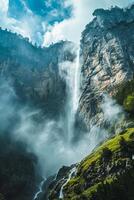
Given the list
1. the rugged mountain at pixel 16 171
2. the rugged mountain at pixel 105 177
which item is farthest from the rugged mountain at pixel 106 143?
the rugged mountain at pixel 16 171

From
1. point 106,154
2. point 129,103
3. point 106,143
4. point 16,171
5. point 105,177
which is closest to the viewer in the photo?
point 105,177

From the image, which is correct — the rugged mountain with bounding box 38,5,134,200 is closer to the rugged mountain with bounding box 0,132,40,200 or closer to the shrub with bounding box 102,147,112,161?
the shrub with bounding box 102,147,112,161

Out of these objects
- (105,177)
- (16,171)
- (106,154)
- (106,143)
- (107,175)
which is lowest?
(105,177)

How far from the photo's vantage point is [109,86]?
601 ft

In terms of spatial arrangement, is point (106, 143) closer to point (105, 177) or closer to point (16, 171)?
point (105, 177)

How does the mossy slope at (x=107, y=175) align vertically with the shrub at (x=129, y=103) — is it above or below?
below

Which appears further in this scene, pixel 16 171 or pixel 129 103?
pixel 129 103

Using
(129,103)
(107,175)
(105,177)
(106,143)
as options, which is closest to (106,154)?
(107,175)

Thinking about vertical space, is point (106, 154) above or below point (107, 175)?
above

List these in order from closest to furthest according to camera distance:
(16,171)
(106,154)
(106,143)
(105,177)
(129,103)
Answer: (105,177) → (106,154) → (106,143) → (16,171) → (129,103)

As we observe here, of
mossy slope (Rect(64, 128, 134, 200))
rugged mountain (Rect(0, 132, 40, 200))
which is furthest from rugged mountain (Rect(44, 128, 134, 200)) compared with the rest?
rugged mountain (Rect(0, 132, 40, 200))

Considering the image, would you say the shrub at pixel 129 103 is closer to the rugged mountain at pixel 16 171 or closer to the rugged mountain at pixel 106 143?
the rugged mountain at pixel 106 143

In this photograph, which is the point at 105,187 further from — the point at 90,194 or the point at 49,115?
the point at 49,115

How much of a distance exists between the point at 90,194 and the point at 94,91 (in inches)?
3836
